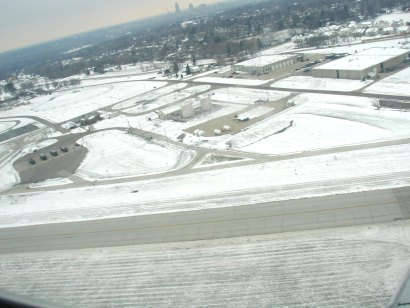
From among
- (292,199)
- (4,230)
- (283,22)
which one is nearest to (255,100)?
(292,199)

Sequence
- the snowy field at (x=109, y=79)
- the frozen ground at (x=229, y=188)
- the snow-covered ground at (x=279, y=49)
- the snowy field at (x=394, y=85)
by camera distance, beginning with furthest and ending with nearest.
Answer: the snowy field at (x=109, y=79)
the snow-covered ground at (x=279, y=49)
the snowy field at (x=394, y=85)
the frozen ground at (x=229, y=188)

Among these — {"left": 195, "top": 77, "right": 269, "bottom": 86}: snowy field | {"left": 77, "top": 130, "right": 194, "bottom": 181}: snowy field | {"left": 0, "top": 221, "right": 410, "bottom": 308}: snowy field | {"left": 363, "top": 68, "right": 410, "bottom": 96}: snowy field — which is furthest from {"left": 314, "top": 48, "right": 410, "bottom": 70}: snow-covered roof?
{"left": 0, "top": 221, "right": 410, "bottom": 308}: snowy field

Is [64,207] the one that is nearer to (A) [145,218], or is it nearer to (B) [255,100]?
(A) [145,218]

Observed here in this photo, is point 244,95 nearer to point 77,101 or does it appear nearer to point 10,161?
point 10,161

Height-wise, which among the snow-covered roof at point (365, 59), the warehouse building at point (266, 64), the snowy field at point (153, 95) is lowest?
the snowy field at point (153, 95)

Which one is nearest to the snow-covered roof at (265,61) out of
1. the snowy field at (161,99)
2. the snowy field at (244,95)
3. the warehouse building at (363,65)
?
the snowy field at (161,99)

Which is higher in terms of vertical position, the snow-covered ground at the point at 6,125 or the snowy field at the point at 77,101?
the snowy field at the point at 77,101

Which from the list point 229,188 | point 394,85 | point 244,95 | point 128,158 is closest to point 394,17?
point 394,85

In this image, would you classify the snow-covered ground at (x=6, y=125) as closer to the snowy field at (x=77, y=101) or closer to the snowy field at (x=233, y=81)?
the snowy field at (x=77, y=101)
